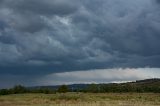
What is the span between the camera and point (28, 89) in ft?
519

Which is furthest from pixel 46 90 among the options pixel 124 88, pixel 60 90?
pixel 124 88

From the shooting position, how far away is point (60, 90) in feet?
502

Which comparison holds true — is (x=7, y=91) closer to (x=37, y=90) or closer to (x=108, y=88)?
(x=37, y=90)

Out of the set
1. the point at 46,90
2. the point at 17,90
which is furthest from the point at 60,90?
the point at 17,90

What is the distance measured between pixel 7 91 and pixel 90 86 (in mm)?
46876

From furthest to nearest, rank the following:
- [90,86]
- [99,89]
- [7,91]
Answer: [90,86] → [99,89] → [7,91]

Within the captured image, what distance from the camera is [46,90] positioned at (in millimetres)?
151750

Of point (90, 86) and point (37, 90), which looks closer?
point (37, 90)

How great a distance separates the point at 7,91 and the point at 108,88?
47.3 m

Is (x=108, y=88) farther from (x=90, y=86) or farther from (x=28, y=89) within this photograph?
(x=28, y=89)

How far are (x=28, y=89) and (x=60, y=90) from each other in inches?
555

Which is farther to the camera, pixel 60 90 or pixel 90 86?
pixel 90 86

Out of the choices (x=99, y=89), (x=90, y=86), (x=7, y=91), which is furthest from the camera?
(x=90, y=86)

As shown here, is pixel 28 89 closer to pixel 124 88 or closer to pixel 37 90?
pixel 37 90
